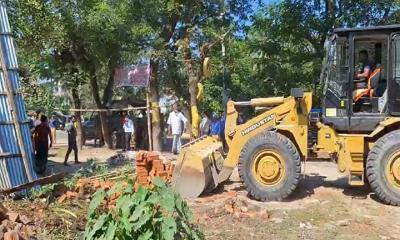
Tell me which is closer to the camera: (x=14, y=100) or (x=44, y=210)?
(x=44, y=210)

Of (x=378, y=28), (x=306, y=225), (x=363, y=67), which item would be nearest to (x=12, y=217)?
(x=306, y=225)

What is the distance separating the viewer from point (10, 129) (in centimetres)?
1000

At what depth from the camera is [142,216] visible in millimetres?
4504

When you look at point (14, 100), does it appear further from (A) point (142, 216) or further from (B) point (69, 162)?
(B) point (69, 162)

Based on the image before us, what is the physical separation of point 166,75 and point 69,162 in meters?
7.65

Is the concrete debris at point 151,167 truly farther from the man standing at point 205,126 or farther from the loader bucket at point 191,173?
the man standing at point 205,126

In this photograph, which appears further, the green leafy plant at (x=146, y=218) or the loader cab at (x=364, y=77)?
the loader cab at (x=364, y=77)

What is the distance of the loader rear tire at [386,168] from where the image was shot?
9.41 meters

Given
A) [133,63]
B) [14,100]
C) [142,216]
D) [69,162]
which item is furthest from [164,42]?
[142,216]

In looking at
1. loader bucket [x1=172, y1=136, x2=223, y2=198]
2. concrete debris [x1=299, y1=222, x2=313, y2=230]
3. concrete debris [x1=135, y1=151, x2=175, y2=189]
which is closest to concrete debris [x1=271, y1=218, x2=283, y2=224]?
concrete debris [x1=299, y1=222, x2=313, y2=230]

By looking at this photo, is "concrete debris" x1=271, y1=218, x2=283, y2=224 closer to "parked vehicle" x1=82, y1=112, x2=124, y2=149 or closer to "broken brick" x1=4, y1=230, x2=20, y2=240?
"broken brick" x1=4, y1=230, x2=20, y2=240

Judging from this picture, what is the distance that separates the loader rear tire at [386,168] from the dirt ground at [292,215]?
0.25 meters

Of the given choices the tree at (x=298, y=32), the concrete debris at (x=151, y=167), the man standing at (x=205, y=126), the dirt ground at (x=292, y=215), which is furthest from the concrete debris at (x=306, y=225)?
the man standing at (x=205, y=126)

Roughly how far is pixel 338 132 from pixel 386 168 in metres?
1.08
